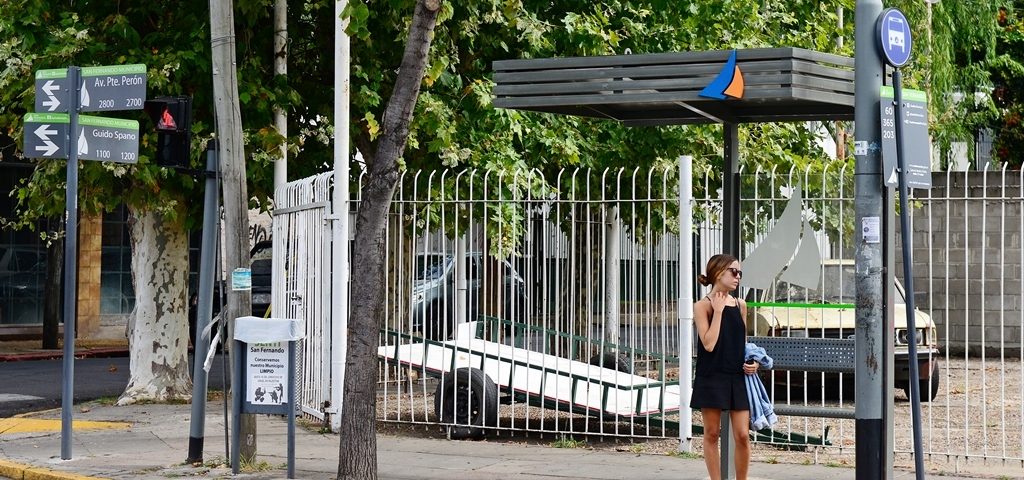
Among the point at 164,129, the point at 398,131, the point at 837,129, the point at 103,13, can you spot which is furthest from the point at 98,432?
the point at 837,129

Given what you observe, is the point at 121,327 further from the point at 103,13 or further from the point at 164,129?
the point at 164,129

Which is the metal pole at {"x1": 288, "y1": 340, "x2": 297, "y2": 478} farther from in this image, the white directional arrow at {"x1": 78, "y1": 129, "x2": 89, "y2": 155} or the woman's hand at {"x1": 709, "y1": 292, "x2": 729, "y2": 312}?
the woman's hand at {"x1": 709, "y1": 292, "x2": 729, "y2": 312}

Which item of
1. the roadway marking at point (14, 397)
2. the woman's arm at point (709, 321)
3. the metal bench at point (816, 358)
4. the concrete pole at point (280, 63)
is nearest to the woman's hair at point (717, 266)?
the woman's arm at point (709, 321)

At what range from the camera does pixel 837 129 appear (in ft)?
70.7

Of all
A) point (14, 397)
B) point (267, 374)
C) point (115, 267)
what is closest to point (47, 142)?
point (267, 374)

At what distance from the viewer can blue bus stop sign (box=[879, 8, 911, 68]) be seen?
305 inches

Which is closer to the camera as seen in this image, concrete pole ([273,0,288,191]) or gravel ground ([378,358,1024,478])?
gravel ground ([378,358,1024,478])

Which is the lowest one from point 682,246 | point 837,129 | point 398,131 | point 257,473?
point 257,473

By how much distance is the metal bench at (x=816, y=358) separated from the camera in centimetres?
902

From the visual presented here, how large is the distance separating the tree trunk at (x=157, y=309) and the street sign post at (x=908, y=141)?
9.11m

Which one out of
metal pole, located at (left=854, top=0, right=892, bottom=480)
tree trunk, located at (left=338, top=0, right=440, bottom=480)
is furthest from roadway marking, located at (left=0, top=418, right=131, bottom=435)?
metal pole, located at (left=854, top=0, right=892, bottom=480)

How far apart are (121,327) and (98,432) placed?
543 inches

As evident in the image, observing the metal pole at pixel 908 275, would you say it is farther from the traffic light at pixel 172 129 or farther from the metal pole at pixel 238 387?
the traffic light at pixel 172 129

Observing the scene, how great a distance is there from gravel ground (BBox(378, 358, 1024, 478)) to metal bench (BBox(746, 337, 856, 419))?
1405 mm
